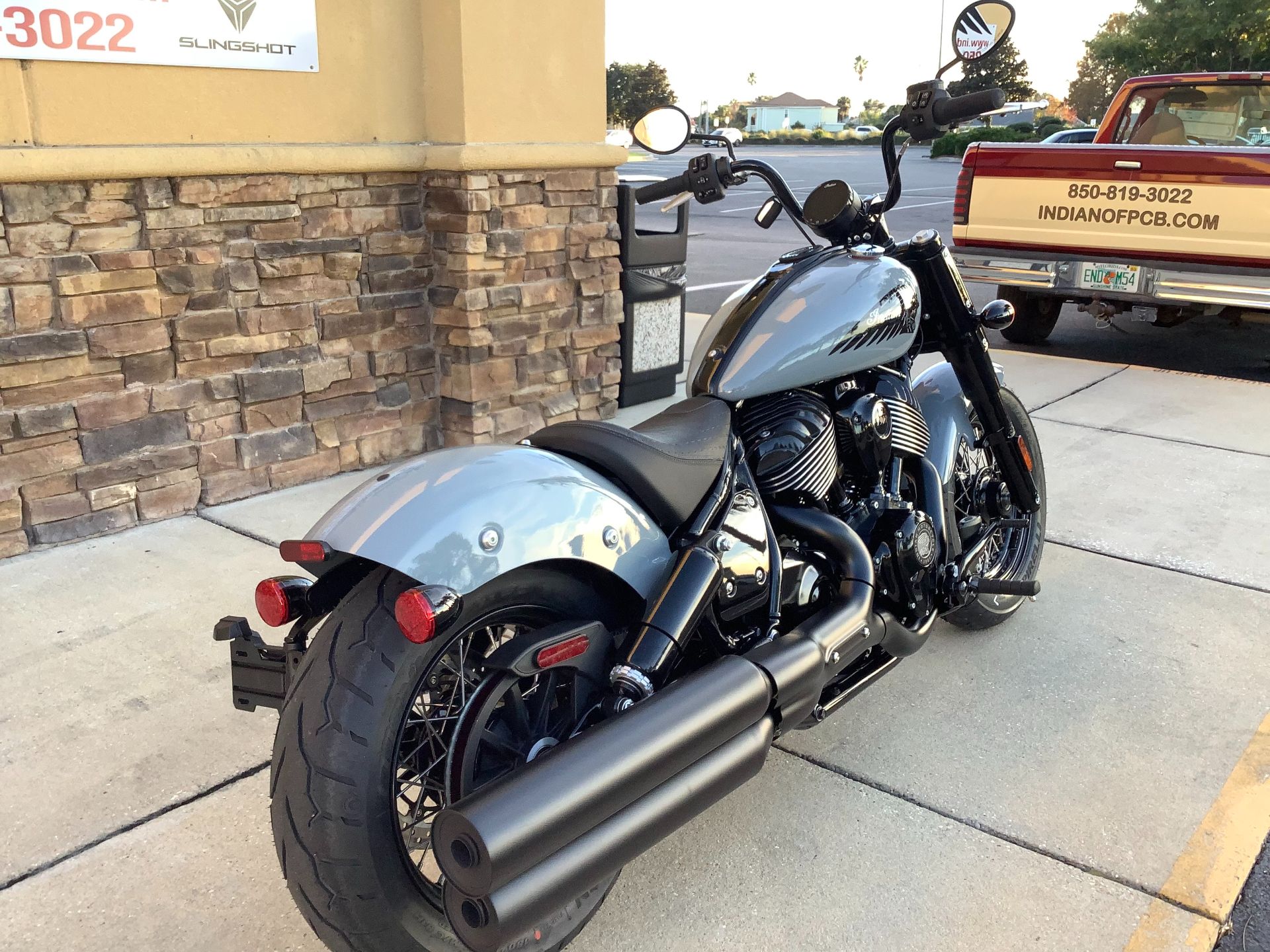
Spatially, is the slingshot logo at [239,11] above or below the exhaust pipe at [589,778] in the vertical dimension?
above

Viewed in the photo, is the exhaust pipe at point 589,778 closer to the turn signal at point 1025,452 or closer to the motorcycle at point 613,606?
the motorcycle at point 613,606

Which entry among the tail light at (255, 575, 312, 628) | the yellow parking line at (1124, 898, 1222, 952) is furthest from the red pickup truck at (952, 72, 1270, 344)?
the tail light at (255, 575, 312, 628)

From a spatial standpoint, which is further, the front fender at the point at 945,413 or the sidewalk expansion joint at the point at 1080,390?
the sidewalk expansion joint at the point at 1080,390

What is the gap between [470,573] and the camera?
197cm

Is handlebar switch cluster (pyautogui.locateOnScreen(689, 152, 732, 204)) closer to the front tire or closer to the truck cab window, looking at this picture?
the front tire

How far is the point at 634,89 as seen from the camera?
72.5 metres

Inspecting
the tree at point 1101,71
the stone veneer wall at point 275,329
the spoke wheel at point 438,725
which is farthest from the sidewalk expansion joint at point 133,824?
the tree at point 1101,71

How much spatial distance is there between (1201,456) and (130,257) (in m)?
5.15

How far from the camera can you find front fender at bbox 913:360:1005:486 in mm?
3293

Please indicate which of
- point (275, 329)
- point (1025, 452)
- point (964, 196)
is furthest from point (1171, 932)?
point (964, 196)

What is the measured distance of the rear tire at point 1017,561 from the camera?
3.65m

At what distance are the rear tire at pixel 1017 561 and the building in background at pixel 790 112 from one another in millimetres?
102758

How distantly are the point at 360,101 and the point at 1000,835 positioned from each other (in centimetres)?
395

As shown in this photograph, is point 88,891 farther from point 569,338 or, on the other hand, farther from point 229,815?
point 569,338
